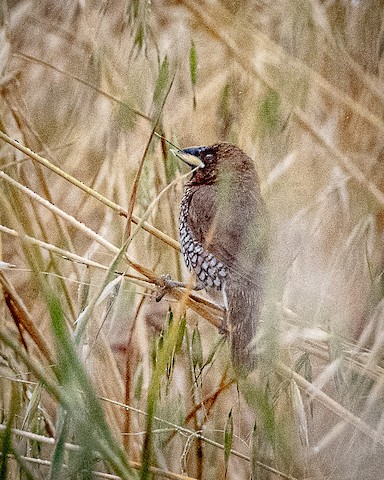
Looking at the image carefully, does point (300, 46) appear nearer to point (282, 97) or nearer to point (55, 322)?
point (282, 97)

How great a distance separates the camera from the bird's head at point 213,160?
1.21 meters

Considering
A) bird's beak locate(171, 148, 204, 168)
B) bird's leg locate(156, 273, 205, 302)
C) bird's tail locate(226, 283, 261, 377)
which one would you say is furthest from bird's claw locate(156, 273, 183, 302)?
bird's beak locate(171, 148, 204, 168)

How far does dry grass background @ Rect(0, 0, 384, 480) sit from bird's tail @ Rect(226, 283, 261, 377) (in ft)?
0.07

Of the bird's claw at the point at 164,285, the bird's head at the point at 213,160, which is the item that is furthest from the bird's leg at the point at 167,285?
the bird's head at the point at 213,160

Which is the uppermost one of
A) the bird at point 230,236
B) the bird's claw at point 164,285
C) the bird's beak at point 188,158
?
the bird's beak at point 188,158

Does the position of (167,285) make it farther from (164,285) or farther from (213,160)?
(213,160)

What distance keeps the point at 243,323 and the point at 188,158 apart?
13.0 inches

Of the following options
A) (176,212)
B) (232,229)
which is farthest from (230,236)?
(176,212)

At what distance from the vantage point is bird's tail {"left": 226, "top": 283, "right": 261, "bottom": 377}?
1.15 meters

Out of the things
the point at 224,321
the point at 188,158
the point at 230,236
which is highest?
the point at 188,158

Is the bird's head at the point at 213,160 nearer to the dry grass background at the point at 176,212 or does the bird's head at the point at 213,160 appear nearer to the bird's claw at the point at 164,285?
the dry grass background at the point at 176,212

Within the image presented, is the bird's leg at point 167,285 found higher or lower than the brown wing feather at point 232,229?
lower

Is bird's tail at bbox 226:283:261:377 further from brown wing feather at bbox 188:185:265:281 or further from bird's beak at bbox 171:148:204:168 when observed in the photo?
bird's beak at bbox 171:148:204:168

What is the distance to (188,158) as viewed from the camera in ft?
4.00
